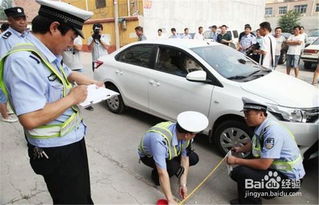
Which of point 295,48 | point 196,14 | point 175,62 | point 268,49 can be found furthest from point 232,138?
point 196,14

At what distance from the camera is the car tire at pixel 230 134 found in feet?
9.82

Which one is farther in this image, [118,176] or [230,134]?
[230,134]

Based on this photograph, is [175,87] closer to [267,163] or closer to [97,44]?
[267,163]

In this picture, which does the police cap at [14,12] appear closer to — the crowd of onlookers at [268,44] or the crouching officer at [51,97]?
the crouching officer at [51,97]

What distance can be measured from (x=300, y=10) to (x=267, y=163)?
60.4 m

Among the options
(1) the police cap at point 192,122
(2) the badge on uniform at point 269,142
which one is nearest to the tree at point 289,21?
(2) the badge on uniform at point 269,142

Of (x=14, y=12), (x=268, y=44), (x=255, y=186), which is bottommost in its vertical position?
(x=255, y=186)

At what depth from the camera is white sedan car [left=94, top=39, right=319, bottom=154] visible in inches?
110

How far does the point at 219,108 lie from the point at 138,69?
159 centimetres

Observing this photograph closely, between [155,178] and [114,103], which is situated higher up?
[114,103]

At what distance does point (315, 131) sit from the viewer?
2660 millimetres

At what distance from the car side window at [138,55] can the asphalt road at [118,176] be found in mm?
1106

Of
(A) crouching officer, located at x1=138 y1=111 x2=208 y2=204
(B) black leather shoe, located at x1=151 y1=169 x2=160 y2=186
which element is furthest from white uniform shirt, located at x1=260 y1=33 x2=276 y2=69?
(B) black leather shoe, located at x1=151 y1=169 x2=160 y2=186

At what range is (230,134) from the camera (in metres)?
3.13
